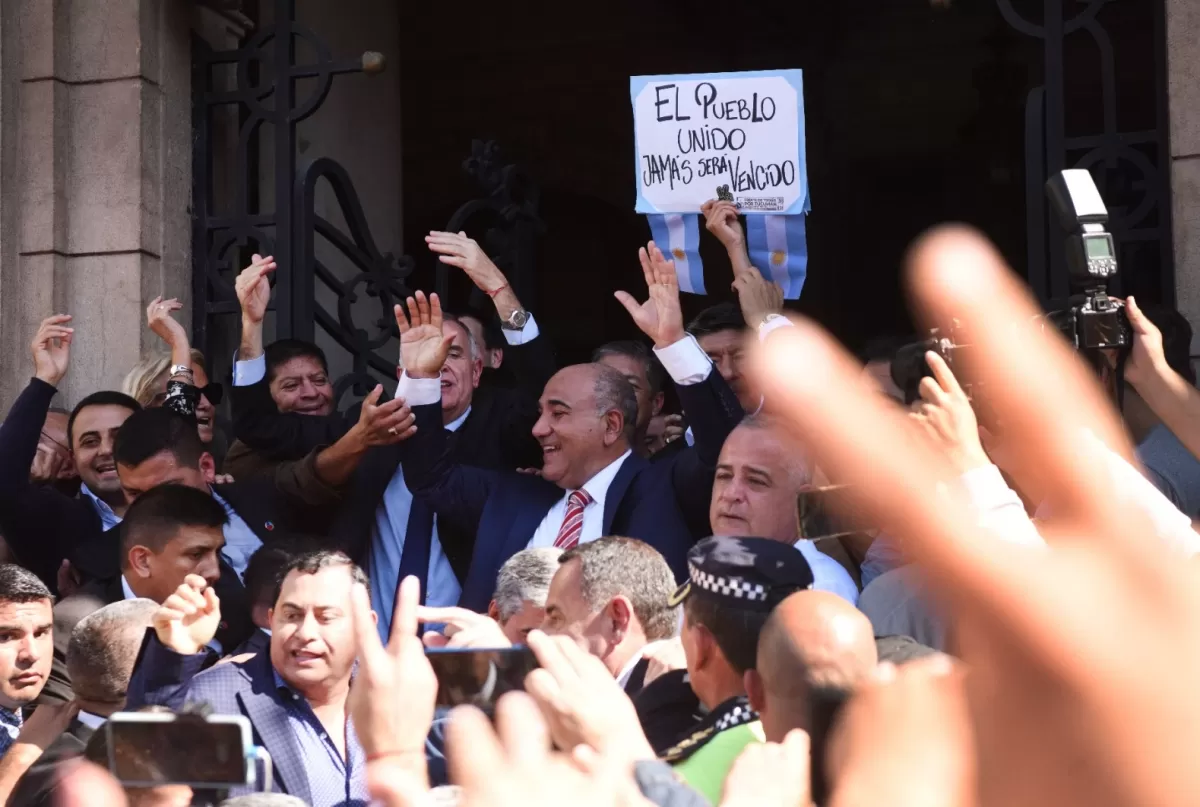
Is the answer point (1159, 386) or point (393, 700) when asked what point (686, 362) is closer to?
point (1159, 386)

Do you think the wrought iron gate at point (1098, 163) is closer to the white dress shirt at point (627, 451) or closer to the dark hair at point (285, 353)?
the white dress shirt at point (627, 451)

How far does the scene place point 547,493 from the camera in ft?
18.0

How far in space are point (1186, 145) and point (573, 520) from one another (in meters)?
2.36

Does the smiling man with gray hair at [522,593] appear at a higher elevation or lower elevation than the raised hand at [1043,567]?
lower

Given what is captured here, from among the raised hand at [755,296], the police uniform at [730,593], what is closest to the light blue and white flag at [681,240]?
the raised hand at [755,296]

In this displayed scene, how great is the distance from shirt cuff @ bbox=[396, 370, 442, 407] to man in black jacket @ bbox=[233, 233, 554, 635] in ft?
0.53

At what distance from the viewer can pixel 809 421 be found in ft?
5.01

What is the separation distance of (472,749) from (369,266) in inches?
231

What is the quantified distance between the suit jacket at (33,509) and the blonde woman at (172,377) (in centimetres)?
53

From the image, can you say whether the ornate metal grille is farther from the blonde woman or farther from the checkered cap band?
the checkered cap band

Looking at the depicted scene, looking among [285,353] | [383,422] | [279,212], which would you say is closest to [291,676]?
[383,422]

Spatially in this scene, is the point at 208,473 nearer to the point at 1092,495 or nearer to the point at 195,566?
the point at 195,566

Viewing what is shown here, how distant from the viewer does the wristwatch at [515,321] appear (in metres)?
5.94

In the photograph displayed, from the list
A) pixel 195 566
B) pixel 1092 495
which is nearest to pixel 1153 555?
pixel 1092 495
